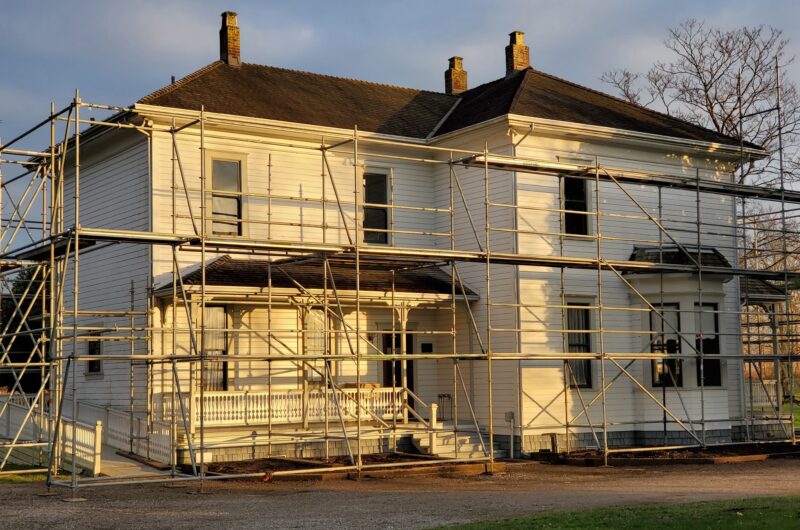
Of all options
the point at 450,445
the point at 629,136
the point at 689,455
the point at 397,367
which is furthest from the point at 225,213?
the point at 689,455

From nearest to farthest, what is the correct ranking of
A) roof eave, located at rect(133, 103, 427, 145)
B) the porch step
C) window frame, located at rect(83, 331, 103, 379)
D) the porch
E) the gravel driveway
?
the gravel driveway
the porch
roof eave, located at rect(133, 103, 427, 145)
the porch step
window frame, located at rect(83, 331, 103, 379)

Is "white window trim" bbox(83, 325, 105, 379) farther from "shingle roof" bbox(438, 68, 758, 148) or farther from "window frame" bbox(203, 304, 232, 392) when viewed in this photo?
"shingle roof" bbox(438, 68, 758, 148)

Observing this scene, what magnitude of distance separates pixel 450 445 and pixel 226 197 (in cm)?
743

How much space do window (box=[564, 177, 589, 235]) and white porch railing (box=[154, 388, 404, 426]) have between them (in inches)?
238

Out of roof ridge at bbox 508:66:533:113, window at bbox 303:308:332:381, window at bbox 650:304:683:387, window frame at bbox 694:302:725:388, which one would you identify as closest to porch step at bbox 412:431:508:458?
window at bbox 303:308:332:381

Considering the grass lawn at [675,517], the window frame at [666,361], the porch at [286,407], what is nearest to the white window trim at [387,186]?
the porch at [286,407]

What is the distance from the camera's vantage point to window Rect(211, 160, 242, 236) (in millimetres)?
24906

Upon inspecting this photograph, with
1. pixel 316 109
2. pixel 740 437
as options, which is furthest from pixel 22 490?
pixel 740 437

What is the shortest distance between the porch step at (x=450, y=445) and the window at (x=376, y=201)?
5.29 metres

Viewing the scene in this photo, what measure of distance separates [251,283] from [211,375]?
7.77ft

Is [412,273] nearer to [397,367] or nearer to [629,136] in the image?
[397,367]

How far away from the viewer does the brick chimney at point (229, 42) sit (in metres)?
28.3

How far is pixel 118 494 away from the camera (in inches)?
731

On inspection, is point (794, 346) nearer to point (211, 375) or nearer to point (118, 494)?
point (211, 375)
